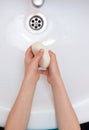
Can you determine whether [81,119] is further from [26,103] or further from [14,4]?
[14,4]

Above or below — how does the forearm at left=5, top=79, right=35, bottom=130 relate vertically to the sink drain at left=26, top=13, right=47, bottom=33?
below

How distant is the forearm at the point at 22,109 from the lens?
1.91 feet

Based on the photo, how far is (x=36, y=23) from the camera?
0.66 metres

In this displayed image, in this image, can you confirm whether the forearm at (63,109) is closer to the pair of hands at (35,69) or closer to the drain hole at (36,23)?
the pair of hands at (35,69)

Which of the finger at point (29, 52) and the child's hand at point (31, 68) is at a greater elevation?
the finger at point (29, 52)

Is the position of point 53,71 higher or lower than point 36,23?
lower

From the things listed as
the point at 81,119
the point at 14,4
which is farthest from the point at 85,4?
the point at 81,119

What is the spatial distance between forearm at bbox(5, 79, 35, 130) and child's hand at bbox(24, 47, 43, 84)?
1 centimetres

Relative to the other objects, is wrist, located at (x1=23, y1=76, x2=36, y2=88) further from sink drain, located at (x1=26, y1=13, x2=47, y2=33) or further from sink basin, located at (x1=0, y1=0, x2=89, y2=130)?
sink drain, located at (x1=26, y1=13, x2=47, y2=33)

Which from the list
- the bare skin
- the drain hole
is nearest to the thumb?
the bare skin

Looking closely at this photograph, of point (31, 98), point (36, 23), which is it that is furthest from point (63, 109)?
point (36, 23)

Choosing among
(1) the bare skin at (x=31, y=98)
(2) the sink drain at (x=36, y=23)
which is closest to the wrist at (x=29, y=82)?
(1) the bare skin at (x=31, y=98)

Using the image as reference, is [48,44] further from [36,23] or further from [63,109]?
[63,109]

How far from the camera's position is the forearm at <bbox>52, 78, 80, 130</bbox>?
0.58 metres
